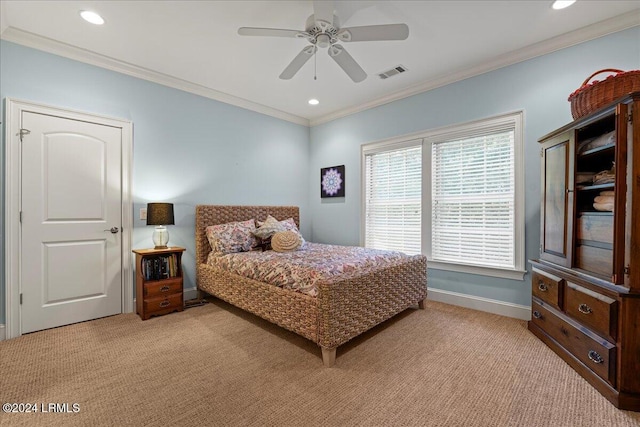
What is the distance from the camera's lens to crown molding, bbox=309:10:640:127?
238 cm

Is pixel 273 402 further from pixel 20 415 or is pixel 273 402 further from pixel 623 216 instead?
pixel 623 216

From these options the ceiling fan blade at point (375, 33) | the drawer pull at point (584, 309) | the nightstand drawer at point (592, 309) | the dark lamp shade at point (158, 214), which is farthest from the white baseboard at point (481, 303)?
the dark lamp shade at point (158, 214)

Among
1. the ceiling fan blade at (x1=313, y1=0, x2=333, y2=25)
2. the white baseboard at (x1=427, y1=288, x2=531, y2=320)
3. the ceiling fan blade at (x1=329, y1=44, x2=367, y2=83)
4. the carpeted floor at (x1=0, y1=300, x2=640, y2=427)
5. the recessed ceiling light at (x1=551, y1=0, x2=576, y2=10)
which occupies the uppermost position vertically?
the recessed ceiling light at (x1=551, y1=0, x2=576, y2=10)

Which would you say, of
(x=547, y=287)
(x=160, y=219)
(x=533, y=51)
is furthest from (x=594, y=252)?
(x=160, y=219)

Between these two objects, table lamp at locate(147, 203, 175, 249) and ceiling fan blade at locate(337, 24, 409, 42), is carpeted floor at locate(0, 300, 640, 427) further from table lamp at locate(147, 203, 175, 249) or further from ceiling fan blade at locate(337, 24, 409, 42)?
ceiling fan blade at locate(337, 24, 409, 42)

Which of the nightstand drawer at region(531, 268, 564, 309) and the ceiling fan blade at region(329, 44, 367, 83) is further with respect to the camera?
the ceiling fan blade at region(329, 44, 367, 83)

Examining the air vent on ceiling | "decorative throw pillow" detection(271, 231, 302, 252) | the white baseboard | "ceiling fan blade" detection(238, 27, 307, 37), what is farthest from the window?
"ceiling fan blade" detection(238, 27, 307, 37)

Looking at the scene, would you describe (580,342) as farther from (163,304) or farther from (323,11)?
(163,304)

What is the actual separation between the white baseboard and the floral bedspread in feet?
3.05

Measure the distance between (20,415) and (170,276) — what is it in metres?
1.69

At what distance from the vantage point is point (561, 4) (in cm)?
220

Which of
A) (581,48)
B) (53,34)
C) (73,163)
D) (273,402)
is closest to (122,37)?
(53,34)

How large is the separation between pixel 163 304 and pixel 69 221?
49.6 inches

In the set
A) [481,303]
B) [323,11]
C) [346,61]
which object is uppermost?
[323,11]
